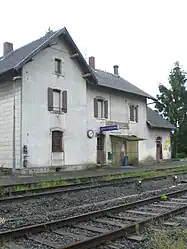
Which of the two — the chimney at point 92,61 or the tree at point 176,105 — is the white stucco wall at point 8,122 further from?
the tree at point 176,105

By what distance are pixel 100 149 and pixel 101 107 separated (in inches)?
134

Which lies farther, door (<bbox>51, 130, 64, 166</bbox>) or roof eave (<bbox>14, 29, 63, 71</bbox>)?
door (<bbox>51, 130, 64, 166</bbox>)

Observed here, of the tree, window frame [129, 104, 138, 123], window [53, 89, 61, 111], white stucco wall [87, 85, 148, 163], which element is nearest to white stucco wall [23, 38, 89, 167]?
window [53, 89, 61, 111]

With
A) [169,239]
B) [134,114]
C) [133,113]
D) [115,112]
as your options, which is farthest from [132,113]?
[169,239]

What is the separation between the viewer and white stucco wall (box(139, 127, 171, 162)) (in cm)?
2919

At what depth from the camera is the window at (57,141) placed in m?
20.8

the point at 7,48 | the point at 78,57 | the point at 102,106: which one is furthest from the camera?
the point at 7,48

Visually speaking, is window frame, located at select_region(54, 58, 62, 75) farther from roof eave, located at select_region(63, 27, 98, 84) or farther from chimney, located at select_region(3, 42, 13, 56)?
chimney, located at select_region(3, 42, 13, 56)

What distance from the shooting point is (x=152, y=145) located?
3067 cm

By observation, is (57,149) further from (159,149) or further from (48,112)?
(159,149)

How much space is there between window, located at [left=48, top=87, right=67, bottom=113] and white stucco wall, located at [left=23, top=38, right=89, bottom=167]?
0.98 feet

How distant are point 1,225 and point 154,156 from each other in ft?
85.4

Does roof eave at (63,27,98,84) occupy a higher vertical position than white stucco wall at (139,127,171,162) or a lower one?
higher

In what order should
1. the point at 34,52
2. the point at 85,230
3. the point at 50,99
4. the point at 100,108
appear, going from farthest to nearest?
the point at 100,108 → the point at 50,99 → the point at 34,52 → the point at 85,230
